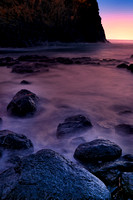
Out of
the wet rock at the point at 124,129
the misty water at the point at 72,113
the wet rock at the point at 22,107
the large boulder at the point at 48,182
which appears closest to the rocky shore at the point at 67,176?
the large boulder at the point at 48,182

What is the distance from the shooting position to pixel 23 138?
2217 millimetres

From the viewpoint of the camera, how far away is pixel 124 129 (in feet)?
8.96

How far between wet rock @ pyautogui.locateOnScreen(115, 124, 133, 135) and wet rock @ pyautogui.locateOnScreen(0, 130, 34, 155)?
1.38 m

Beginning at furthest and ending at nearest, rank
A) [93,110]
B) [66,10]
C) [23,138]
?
[66,10] < [93,110] < [23,138]

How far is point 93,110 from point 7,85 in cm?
330

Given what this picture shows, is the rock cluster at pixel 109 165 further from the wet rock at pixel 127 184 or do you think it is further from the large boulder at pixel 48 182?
the large boulder at pixel 48 182

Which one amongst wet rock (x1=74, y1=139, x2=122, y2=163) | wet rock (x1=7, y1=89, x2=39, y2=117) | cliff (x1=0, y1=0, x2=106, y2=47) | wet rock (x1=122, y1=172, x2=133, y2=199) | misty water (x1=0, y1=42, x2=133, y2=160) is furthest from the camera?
cliff (x1=0, y1=0, x2=106, y2=47)

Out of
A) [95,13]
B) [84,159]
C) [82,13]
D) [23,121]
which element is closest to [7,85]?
[23,121]

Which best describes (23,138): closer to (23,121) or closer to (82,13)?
(23,121)

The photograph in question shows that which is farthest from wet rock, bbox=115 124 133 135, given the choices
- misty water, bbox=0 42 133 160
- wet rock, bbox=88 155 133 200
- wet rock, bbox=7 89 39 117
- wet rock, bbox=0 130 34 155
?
wet rock, bbox=7 89 39 117

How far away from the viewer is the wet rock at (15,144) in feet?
6.81

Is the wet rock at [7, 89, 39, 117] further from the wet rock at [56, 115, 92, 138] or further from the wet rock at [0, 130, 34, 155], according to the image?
the wet rock at [0, 130, 34, 155]

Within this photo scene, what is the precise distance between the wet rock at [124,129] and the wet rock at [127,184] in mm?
1239

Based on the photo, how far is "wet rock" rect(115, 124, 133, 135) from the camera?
263 centimetres
